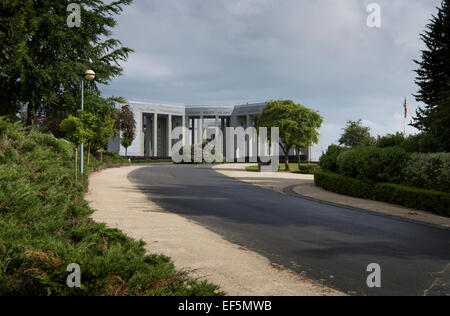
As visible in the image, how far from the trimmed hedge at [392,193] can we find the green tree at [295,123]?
16218 millimetres

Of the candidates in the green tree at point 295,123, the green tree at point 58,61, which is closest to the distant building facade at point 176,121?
the green tree at point 295,123

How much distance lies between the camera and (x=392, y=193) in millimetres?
12523

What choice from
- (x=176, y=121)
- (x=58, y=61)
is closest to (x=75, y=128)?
(x=58, y=61)

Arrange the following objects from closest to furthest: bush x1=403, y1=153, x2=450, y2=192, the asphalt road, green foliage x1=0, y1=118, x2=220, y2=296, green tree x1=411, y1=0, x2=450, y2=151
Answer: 1. green foliage x1=0, y1=118, x2=220, y2=296
2. the asphalt road
3. bush x1=403, y1=153, x2=450, y2=192
4. green tree x1=411, y1=0, x2=450, y2=151

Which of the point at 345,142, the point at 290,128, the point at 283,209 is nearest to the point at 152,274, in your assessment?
the point at 283,209

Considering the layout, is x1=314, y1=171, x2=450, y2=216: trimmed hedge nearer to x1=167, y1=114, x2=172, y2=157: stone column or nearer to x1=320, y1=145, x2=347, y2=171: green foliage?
x1=320, y1=145, x2=347, y2=171: green foliage

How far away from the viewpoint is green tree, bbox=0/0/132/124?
19047 millimetres

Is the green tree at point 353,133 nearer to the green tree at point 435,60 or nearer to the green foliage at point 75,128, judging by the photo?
the green tree at point 435,60

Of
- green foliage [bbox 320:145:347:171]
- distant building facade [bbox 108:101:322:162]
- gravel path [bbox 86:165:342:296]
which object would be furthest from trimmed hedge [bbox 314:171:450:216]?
distant building facade [bbox 108:101:322:162]

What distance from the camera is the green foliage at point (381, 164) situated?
44.4 ft

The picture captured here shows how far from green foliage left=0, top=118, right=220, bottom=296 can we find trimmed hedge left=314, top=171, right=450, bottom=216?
977 cm

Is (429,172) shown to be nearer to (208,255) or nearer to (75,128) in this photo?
(208,255)

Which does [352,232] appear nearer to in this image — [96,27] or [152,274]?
[152,274]

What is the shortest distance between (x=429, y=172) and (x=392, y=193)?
1497mm
